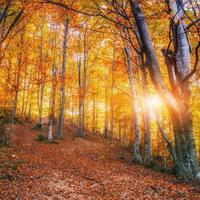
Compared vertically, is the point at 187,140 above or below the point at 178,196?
above

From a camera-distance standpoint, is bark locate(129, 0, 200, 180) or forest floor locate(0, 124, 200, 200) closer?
bark locate(129, 0, 200, 180)

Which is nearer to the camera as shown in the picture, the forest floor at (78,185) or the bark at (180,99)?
the bark at (180,99)

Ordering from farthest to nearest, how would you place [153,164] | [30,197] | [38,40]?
[38,40] → [153,164] → [30,197]

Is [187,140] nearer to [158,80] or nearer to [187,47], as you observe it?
[158,80]

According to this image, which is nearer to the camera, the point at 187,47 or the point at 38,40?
the point at 187,47

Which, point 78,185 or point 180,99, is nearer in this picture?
point 180,99

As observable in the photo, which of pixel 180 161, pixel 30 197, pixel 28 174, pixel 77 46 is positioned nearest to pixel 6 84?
pixel 28 174

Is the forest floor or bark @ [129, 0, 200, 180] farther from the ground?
bark @ [129, 0, 200, 180]

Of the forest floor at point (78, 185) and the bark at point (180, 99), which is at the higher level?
the bark at point (180, 99)

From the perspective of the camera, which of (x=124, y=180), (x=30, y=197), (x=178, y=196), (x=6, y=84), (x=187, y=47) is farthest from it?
(x=6, y=84)

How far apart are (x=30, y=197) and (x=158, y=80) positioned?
418 centimetres

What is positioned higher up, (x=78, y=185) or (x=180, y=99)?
(x=180, y=99)

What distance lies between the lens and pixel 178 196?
5.75 meters

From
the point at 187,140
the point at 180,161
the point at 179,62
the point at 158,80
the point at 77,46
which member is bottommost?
the point at 180,161
